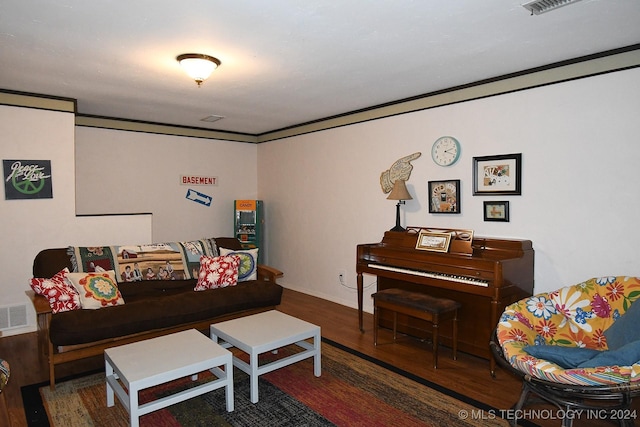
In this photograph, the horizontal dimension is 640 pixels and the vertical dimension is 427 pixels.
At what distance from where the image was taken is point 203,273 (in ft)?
12.5

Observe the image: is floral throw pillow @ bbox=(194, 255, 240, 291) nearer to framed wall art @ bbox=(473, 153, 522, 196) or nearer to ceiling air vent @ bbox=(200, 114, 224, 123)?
ceiling air vent @ bbox=(200, 114, 224, 123)

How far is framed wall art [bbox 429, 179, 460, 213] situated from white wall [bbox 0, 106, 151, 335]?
3.60 meters

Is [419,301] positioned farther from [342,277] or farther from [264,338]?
[342,277]

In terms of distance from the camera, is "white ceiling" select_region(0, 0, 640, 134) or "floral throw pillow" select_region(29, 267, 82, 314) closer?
"white ceiling" select_region(0, 0, 640, 134)

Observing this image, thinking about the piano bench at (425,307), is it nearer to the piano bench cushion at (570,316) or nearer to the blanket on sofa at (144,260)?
the piano bench cushion at (570,316)

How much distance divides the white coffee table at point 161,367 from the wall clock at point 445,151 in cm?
260

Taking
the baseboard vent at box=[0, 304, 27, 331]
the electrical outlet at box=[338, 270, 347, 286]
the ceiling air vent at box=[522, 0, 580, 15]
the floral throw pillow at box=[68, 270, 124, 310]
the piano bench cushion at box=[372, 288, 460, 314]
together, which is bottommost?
the baseboard vent at box=[0, 304, 27, 331]

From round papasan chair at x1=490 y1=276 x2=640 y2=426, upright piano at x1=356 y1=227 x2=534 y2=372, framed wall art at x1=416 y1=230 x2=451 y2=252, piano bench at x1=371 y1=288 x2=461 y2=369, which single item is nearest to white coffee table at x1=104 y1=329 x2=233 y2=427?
piano bench at x1=371 y1=288 x2=461 y2=369

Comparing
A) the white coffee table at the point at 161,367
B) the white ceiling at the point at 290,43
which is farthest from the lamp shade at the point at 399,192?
the white coffee table at the point at 161,367

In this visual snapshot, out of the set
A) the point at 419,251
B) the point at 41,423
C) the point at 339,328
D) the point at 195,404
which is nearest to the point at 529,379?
the point at 419,251

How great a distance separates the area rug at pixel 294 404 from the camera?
94.0 inches

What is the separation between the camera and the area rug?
7.84ft

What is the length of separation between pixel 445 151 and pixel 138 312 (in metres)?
2.99

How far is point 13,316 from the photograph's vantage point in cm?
401
